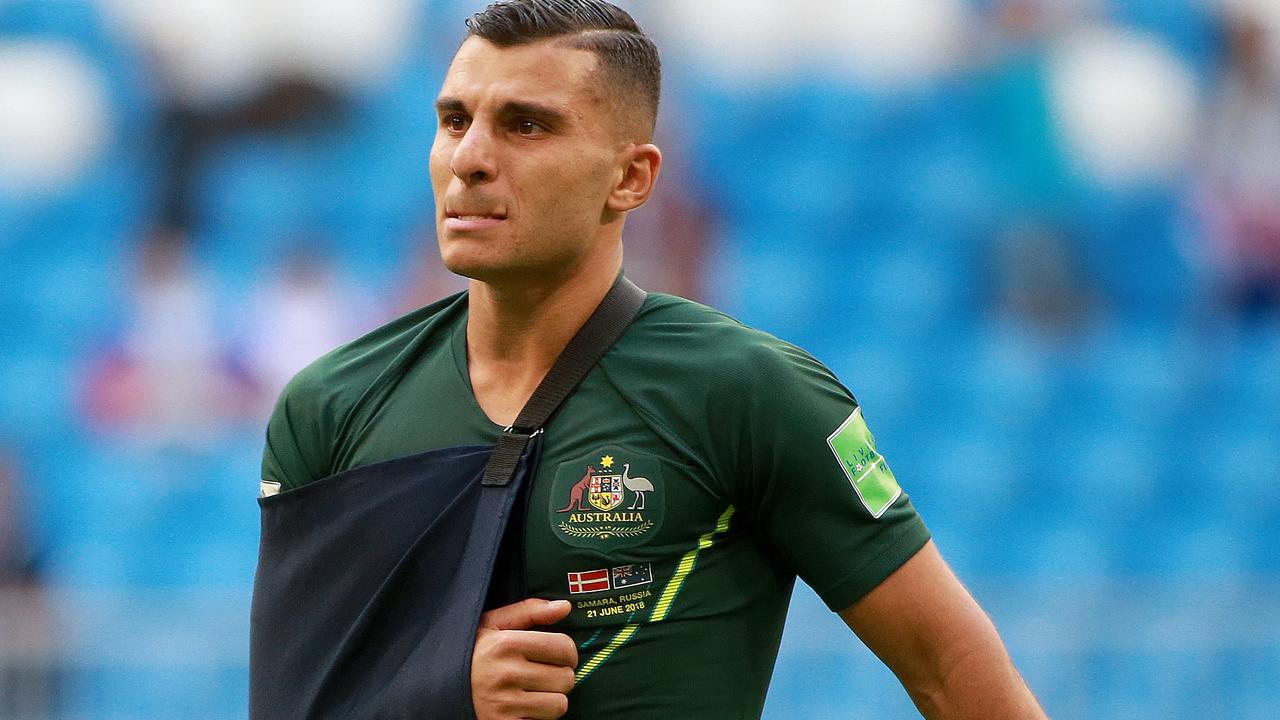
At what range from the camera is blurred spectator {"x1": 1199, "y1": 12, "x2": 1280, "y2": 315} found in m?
7.87

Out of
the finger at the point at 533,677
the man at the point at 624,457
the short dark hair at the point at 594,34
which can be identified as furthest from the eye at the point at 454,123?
the finger at the point at 533,677

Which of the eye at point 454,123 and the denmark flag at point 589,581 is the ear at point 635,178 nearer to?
the eye at point 454,123

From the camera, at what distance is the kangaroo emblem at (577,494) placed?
2.39 meters

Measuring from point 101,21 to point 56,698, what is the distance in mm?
3316

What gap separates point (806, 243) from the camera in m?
8.16

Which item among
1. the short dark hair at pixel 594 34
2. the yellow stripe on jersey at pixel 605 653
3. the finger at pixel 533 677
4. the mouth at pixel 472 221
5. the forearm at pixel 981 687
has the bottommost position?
the forearm at pixel 981 687

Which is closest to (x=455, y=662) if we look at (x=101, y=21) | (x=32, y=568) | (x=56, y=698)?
(x=56, y=698)

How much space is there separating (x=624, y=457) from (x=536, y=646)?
30cm

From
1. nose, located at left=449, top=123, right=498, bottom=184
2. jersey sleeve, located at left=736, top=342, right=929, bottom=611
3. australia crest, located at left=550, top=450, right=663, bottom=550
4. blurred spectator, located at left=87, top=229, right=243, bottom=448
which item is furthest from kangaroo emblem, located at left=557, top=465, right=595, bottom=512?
blurred spectator, located at left=87, top=229, right=243, bottom=448

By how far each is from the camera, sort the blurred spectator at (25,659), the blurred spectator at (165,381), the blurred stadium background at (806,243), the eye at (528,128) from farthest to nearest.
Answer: the blurred stadium background at (806,243)
the blurred spectator at (165,381)
the blurred spectator at (25,659)
the eye at (528,128)

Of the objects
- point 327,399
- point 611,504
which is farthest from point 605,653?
point 327,399

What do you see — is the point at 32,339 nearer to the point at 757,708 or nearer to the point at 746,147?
the point at 746,147

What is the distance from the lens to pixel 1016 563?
25.1 ft

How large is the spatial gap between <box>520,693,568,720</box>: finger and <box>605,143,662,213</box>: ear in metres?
0.74
